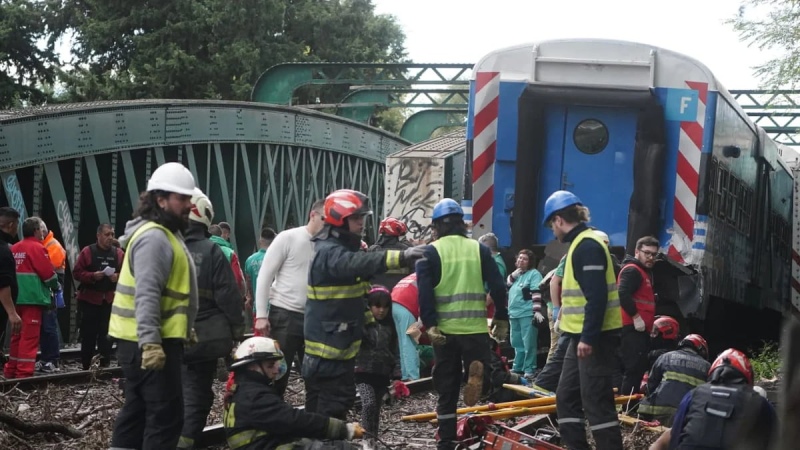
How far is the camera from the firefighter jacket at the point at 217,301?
Result: 7160 mm

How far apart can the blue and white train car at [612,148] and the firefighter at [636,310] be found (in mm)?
959

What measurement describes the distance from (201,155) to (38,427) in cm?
1337

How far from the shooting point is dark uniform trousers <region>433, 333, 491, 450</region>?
26.3ft

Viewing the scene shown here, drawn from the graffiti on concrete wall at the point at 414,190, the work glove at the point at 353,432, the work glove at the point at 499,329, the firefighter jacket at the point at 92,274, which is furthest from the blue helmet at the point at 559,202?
the graffiti on concrete wall at the point at 414,190

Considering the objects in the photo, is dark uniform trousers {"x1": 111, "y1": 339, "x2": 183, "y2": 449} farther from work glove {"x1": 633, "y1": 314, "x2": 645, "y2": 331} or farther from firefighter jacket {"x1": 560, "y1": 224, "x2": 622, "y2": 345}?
work glove {"x1": 633, "y1": 314, "x2": 645, "y2": 331}

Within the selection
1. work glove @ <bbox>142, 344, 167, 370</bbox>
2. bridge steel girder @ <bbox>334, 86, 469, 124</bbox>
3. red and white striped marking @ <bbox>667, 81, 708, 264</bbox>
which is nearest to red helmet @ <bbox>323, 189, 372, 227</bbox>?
work glove @ <bbox>142, 344, 167, 370</bbox>

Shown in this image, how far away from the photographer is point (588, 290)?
737 cm

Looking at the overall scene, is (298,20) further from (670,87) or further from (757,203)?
(670,87)

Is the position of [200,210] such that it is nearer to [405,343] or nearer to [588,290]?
[588,290]

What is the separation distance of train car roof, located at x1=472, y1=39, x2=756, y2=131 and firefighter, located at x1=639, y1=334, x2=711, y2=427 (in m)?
3.65

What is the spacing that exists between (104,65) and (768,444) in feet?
129

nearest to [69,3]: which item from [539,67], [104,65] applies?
[104,65]

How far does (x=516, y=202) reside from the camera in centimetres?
1224

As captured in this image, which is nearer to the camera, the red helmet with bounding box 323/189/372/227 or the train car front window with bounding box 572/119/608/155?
the red helmet with bounding box 323/189/372/227
